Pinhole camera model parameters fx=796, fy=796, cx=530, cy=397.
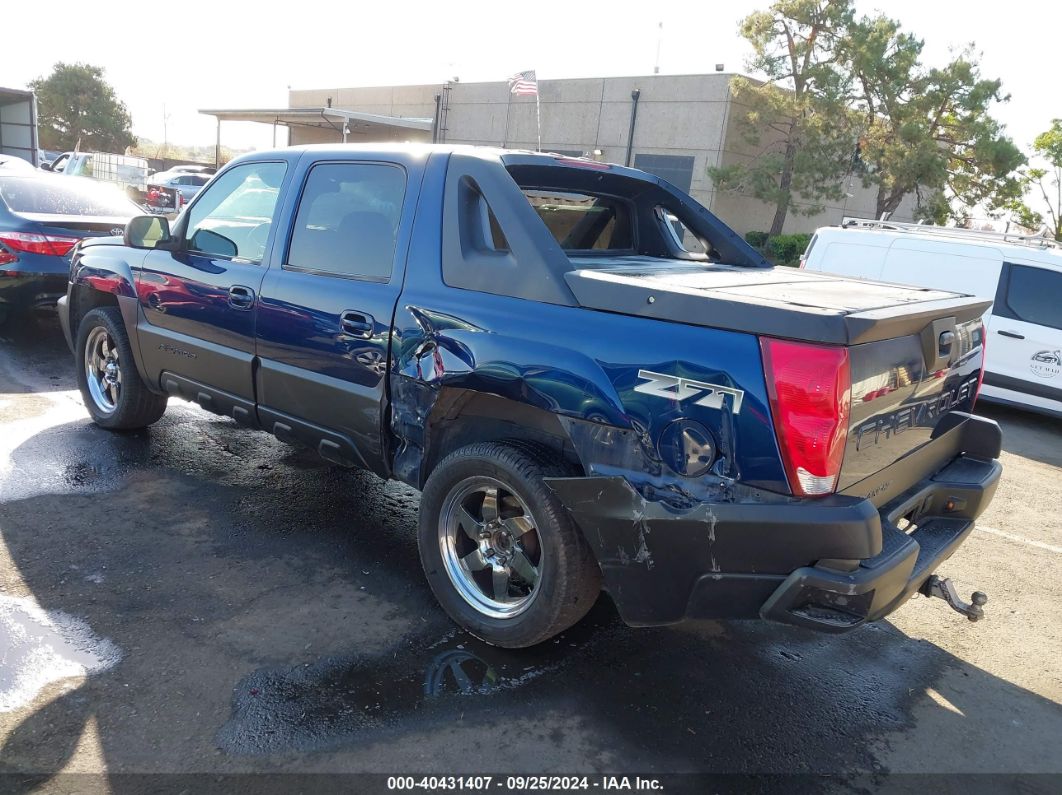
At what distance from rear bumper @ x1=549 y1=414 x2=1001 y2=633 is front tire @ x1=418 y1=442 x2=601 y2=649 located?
0.14m

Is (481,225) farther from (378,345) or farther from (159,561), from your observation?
(159,561)

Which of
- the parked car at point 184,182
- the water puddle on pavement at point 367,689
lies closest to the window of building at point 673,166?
the parked car at point 184,182

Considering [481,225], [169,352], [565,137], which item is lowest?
[169,352]

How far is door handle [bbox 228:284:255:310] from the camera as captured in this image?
406cm

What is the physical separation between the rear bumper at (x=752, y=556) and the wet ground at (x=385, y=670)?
0.53m

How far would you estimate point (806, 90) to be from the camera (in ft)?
63.7

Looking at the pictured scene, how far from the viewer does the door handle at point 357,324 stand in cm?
348

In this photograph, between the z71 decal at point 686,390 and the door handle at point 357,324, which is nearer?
the z71 decal at point 686,390

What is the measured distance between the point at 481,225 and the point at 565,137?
23.4 m

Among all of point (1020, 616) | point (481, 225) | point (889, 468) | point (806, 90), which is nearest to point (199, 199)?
point (481, 225)

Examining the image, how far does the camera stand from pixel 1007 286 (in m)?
8.34

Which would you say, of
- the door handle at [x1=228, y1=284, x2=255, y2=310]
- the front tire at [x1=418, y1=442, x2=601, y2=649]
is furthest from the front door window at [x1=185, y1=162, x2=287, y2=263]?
the front tire at [x1=418, y1=442, x2=601, y2=649]

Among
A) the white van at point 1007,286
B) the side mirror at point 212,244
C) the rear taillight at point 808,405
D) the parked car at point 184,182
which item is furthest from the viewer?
the parked car at point 184,182

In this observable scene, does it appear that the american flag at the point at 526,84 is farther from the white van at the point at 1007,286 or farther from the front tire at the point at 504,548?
the front tire at the point at 504,548
